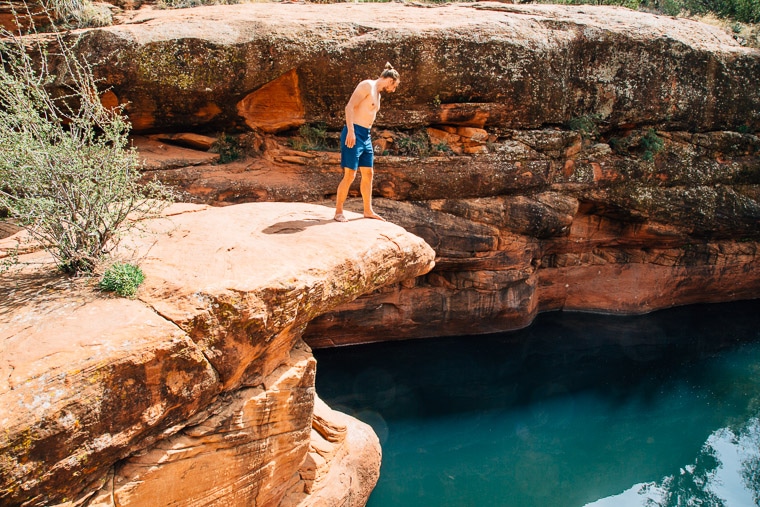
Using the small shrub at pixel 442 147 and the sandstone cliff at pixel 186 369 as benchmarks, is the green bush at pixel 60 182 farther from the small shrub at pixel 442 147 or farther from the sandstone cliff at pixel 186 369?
the small shrub at pixel 442 147

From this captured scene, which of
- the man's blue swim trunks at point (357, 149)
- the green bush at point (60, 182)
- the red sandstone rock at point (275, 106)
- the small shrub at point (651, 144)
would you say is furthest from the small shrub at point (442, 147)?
the green bush at point (60, 182)

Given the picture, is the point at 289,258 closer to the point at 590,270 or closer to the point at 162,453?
the point at 162,453

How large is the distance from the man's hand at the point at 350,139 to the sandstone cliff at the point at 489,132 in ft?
8.99

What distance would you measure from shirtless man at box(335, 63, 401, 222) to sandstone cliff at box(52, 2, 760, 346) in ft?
8.44

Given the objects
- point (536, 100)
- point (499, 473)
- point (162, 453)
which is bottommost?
point (499, 473)

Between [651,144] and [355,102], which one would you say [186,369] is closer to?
[355,102]

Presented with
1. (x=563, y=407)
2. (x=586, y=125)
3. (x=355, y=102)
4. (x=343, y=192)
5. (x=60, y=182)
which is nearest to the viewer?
(x=60, y=182)

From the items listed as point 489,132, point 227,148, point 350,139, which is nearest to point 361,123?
point 350,139

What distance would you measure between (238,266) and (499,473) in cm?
456

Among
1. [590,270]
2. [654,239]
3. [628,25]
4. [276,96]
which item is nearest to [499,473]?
[590,270]

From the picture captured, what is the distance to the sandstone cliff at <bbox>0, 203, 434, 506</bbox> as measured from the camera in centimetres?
313

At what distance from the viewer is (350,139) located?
5820 mm

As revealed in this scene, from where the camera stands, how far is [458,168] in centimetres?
892

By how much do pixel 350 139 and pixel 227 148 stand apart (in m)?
3.67
